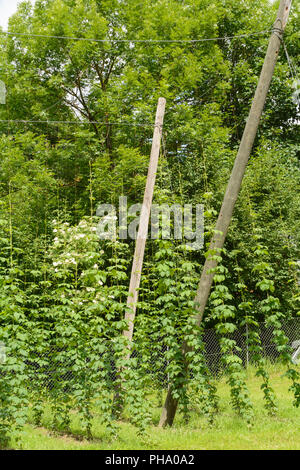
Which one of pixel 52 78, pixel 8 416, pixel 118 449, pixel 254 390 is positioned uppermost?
pixel 52 78

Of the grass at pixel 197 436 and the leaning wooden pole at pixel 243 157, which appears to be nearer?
the grass at pixel 197 436

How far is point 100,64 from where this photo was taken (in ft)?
47.2

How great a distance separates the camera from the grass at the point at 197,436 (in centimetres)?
543

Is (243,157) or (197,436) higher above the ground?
(243,157)

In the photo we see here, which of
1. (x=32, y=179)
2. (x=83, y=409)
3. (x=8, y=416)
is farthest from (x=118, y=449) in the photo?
(x=32, y=179)

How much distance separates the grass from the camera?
5434 millimetres

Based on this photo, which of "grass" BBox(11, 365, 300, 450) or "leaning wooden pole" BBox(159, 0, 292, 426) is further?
"leaning wooden pole" BBox(159, 0, 292, 426)

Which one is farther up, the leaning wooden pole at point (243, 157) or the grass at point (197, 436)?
the leaning wooden pole at point (243, 157)

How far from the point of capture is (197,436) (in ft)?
19.5

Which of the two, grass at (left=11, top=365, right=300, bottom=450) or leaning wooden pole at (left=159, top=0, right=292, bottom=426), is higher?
leaning wooden pole at (left=159, top=0, right=292, bottom=426)

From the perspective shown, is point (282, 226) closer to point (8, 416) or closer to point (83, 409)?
point (83, 409)

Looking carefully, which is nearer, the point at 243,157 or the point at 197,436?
the point at 197,436
